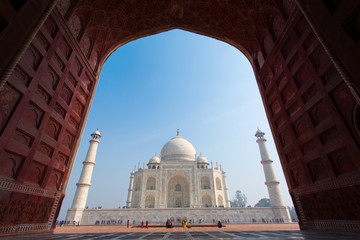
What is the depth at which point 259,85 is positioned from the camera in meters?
8.98

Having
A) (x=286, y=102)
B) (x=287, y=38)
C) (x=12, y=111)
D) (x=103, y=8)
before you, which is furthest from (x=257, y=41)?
(x=12, y=111)

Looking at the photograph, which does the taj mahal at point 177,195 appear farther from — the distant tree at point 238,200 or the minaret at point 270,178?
the distant tree at point 238,200

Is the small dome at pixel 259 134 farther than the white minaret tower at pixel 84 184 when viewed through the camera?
Yes

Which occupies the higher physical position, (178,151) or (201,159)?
(178,151)

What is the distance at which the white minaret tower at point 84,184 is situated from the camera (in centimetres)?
2021

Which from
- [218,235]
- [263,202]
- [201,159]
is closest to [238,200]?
[263,202]

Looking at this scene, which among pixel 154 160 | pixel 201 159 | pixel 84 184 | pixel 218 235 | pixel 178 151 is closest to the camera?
pixel 218 235

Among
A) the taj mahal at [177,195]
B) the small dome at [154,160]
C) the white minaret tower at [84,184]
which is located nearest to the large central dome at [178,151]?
the taj mahal at [177,195]

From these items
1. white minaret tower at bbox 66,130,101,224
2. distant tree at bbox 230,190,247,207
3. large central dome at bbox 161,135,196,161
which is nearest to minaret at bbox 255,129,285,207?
large central dome at bbox 161,135,196,161

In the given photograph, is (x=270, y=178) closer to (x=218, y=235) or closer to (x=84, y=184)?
(x=218, y=235)

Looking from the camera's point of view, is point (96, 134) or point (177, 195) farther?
point (177, 195)

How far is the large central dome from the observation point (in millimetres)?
33000

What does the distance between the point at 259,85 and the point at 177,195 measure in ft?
83.1

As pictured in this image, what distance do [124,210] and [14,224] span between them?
58.6 feet
